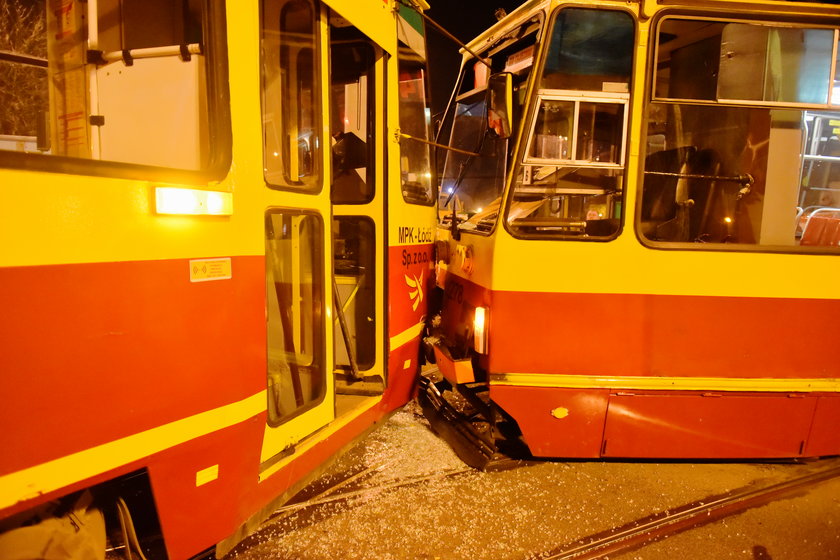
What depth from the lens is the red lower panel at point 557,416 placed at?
127 inches

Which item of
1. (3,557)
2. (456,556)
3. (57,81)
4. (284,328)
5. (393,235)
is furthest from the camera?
(393,235)

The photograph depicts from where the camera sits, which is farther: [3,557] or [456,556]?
[456,556]

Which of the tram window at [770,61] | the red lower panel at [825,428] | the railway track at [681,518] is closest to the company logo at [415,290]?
the railway track at [681,518]

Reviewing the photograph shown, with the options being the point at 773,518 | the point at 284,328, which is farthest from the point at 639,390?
the point at 284,328

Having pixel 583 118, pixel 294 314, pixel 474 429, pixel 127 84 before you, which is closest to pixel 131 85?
pixel 127 84

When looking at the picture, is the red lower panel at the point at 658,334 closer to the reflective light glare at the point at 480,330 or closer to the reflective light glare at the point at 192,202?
the reflective light glare at the point at 480,330

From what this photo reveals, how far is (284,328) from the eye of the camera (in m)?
2.87

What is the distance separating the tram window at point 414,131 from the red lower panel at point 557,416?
163 centimetres

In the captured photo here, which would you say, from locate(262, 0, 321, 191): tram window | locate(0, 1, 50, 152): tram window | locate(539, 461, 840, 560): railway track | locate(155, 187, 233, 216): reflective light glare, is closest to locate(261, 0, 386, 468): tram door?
locate(262, 0, 321, 191): tram window

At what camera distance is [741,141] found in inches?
139

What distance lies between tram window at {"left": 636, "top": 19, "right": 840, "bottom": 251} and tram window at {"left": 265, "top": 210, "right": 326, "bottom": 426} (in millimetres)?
2033

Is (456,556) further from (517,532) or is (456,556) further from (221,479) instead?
(221,479)

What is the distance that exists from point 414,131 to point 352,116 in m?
0.64

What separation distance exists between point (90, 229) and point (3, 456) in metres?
0.72
